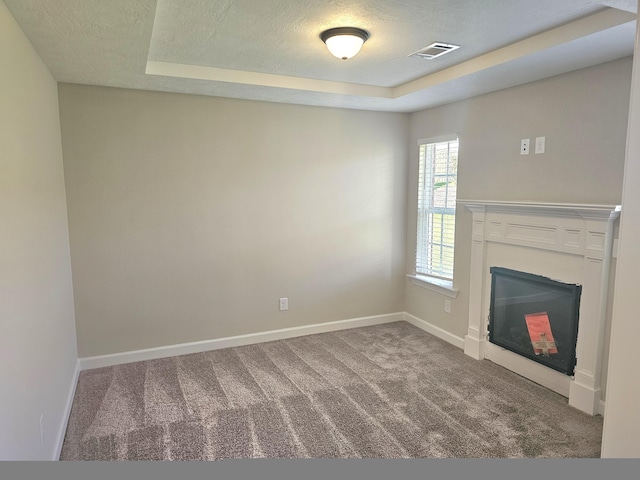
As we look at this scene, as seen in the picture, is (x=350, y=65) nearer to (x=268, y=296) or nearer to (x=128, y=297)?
(x=268, y=296)

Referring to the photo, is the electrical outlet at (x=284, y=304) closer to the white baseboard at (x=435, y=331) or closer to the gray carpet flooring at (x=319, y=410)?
the gray carpet flooring at (x=319, y=410)

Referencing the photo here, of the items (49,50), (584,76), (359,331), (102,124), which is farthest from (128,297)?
(584,76)

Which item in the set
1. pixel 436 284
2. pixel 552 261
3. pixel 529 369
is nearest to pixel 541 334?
pixel 529 369

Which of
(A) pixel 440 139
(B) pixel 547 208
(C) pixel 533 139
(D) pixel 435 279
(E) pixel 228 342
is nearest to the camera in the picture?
(B) pixel 547 208

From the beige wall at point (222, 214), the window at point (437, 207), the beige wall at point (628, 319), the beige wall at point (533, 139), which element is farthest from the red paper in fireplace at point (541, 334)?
the beige wall at point (222, 214)

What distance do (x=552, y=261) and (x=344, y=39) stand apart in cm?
219

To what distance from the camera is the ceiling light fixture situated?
2.37 meters

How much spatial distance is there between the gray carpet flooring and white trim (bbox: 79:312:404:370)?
0.30 feet

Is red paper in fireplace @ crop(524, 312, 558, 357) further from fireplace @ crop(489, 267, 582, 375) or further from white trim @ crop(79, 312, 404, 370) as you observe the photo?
white trim @ crop(79, 312, 404, 370)

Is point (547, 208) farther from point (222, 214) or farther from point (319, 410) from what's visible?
point (222, 214)

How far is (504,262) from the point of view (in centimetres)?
346

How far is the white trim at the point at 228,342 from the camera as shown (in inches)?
138

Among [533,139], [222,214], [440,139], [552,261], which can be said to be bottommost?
[552,261]

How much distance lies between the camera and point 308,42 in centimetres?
260
